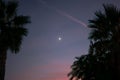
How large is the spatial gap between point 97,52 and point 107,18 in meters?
3.82

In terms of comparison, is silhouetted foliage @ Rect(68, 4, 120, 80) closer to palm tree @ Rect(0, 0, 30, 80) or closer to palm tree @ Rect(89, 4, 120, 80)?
palm tree @ Rect(89, 4, 120, 80)

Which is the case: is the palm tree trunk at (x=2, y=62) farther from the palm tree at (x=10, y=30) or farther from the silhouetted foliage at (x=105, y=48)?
the silhouetted foliage at (x=105, y=48)

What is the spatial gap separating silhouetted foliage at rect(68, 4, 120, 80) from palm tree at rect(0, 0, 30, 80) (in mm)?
6250

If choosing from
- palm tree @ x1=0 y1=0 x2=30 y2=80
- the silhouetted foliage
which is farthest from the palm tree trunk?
the silhouetted foliage

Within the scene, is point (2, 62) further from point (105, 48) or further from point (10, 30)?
point (105, 48)

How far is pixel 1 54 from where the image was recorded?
77.8 feet

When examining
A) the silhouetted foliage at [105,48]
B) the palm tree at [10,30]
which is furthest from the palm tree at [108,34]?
the palm tree at [10,30]

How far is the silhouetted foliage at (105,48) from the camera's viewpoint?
22.2m

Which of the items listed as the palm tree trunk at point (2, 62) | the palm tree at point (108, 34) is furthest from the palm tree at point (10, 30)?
the palm tree at point (108, 34)

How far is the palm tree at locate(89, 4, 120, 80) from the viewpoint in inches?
870

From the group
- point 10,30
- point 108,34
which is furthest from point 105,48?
point 10,30

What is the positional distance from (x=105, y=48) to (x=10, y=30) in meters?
8.28

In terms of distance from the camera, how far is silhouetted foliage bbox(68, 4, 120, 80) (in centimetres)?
2223

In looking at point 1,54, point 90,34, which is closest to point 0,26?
point 1,54
